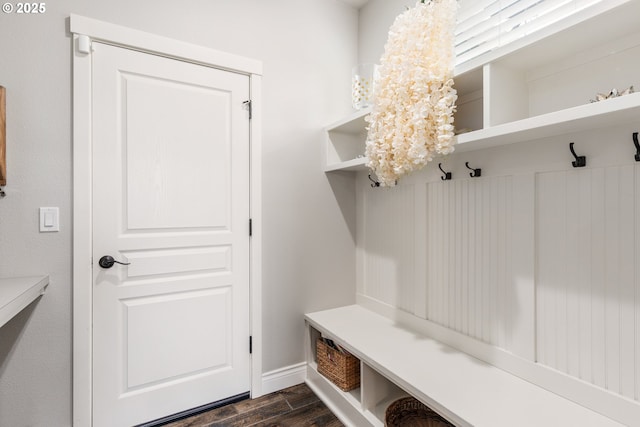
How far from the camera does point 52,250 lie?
61.9 inches

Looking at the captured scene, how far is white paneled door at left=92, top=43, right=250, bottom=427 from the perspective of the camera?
1675 mm

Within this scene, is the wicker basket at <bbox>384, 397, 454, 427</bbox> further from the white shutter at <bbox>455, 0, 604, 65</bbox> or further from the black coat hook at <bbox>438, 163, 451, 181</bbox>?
the white shutter at <bbox>455, 0, 604, 65</bbox>

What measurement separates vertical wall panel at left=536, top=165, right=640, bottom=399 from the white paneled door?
Result: 1.58m

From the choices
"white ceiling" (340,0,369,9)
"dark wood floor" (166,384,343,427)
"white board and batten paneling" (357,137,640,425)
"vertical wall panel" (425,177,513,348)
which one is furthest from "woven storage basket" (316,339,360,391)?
"white ceiling" (340,0,369,9)

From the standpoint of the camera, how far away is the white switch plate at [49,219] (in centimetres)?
155

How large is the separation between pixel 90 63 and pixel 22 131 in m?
0.45

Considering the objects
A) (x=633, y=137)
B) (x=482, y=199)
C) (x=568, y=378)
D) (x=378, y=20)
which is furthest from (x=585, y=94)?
(x=378, y=20)

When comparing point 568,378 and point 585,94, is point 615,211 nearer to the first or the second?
point 585,94

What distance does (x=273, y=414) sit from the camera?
189cm

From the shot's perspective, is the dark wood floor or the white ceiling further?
the white ceiling

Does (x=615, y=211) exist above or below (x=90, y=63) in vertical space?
below

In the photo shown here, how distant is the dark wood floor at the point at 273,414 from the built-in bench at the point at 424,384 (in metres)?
0.08

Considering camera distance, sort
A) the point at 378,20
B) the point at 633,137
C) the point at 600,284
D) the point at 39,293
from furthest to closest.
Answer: the point at 378,20, the point at 39,293, the point at 600,284, the point at 633,137

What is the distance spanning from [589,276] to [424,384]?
77 cm
